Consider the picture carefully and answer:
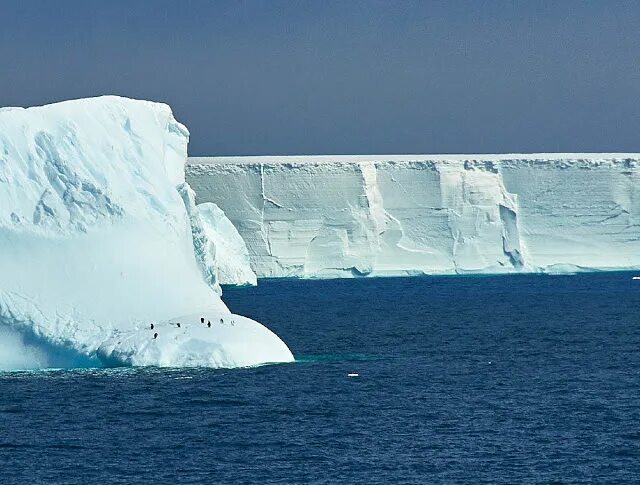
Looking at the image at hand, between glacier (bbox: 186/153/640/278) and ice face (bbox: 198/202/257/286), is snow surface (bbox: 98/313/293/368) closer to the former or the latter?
ice face (bbox: 198/202/257/286)

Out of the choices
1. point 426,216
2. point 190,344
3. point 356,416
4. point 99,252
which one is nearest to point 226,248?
point 426,216

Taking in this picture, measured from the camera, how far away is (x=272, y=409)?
21578 mm

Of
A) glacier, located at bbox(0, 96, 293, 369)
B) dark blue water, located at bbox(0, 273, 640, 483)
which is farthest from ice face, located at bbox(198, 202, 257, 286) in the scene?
glacier, located at bbox(0, 96, 293, 369)

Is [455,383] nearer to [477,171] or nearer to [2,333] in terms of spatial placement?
[2,333]

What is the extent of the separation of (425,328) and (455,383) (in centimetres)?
1185

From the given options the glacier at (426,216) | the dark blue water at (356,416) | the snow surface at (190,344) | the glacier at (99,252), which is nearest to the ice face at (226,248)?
the glacier at (426,216)

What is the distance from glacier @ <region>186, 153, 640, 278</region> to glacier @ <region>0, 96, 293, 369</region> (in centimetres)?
2828

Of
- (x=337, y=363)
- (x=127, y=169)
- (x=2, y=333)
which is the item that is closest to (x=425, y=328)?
(x=337, y=363)

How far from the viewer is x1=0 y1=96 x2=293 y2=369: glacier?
2444 cm

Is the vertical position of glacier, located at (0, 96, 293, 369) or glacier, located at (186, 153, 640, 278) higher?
glacier, located at (186, 153, 640, 278)

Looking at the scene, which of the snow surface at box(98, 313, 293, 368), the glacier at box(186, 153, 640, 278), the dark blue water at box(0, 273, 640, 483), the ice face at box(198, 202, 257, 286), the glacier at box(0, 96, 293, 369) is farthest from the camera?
the glacier at box(186, 153, 640, 278)

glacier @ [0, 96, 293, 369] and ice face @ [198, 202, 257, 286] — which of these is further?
ice face @ [198, 202, 257, 286]

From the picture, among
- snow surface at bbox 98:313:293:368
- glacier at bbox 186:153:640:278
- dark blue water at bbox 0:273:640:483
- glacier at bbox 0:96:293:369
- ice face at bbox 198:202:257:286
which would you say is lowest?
dark blue water at bbox 0:273:640:483

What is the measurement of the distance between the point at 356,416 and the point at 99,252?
7.19 meters
